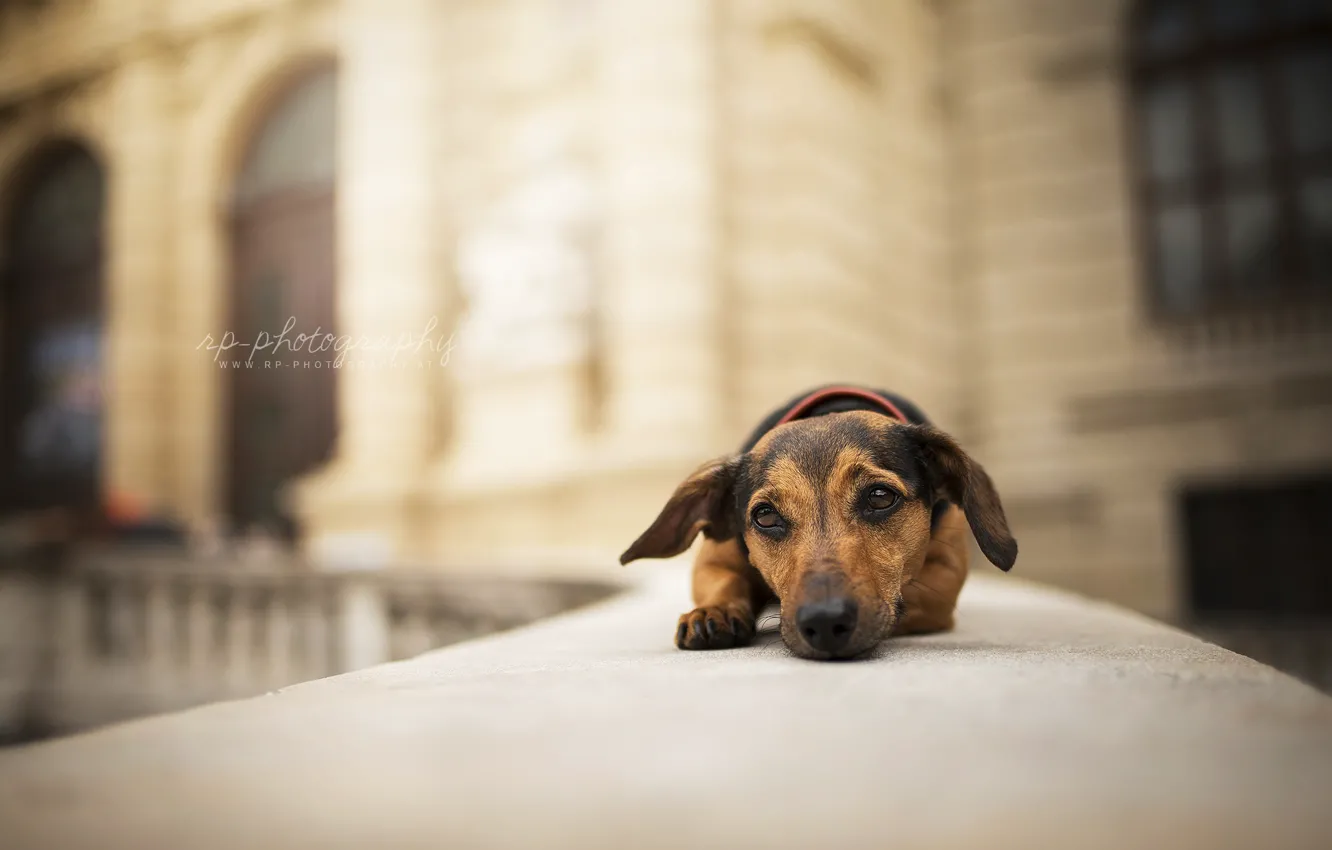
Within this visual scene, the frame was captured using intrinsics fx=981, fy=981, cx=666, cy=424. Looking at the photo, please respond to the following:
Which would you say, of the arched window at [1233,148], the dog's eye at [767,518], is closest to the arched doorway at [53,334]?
the arched window at [1233,148]

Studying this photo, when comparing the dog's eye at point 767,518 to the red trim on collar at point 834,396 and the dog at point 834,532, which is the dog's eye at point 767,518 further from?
the red trim on collar at point 834,396

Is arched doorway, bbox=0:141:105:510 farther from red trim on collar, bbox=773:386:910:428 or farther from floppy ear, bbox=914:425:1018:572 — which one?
floppy ear, bbox=914:425:1018:572

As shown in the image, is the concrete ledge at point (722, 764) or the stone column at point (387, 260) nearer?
the concrete ledge at point (722, 764)

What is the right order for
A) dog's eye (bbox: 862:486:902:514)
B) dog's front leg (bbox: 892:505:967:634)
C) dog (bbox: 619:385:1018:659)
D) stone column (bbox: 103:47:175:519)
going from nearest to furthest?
1. dog (bbox: 619:385:1018:659)
2. dog's eye (bbox: 862:486:902:514)
3. dog's front leg (bbox: 892:505:967:634)
4. stone column (bbox: 103:47:175:519)

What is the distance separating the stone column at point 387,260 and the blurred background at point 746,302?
36 mm

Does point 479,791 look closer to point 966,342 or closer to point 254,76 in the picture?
point 966,342

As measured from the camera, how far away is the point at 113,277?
40.0 feet

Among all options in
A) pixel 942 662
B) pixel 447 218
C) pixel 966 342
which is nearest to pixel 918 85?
pixel 966 342

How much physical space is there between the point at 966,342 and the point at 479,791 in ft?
29.9

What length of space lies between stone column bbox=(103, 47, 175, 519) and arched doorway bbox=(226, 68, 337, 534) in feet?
2.79

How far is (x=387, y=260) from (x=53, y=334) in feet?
23.1

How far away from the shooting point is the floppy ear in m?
2.34

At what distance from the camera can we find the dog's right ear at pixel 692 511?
2549 millimetres

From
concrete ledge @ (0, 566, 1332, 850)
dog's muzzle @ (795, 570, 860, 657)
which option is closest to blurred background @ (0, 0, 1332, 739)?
dog's muzzle @ (795, 570, 860, 657)
